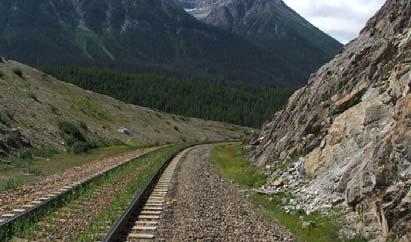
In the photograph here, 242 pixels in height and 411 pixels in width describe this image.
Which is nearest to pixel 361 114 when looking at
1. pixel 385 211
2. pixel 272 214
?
pixel 272 214

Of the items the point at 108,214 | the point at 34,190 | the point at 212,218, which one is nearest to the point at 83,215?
the point at 108,214

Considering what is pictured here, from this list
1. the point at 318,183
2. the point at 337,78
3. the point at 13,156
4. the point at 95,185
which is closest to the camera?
the point at 318,183

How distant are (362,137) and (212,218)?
732 cm

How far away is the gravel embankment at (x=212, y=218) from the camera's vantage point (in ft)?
48.6

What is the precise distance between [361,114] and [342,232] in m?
7.15

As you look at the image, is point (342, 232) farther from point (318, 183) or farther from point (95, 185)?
point (95, 185)

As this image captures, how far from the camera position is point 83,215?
16.2 m

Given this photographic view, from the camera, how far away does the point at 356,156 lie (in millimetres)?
19766

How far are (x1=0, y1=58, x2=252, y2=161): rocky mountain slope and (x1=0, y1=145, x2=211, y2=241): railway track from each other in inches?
582

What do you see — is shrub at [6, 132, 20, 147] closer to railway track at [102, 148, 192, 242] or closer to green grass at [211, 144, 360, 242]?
railway track at [102, 148, 192, 242]

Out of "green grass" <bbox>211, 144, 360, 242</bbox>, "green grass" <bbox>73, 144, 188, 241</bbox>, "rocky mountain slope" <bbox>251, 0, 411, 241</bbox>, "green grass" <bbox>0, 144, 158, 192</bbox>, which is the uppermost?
"rocky mountain slope" <bbox>251, 0, 411, 241</bbox>

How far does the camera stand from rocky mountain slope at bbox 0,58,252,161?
46906 millimetres

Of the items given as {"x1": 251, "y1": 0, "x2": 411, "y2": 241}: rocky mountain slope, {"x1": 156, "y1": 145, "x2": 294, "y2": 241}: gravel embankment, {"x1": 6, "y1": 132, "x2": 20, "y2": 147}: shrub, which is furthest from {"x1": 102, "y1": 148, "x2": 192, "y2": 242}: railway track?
{"x1": 6, "y1": 132, "x2": 20, "y2": 147}: shrub

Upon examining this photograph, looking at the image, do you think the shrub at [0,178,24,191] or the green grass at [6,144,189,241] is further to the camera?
the shrub at [0,178,24,191]
